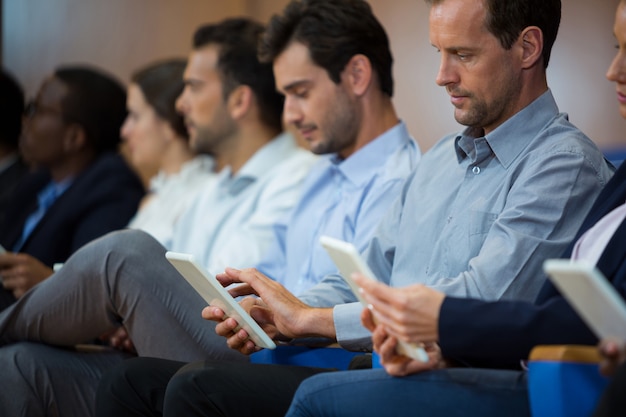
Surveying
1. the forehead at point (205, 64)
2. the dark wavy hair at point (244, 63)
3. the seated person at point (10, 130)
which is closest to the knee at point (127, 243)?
the dark wavy hair at point (244, 63)

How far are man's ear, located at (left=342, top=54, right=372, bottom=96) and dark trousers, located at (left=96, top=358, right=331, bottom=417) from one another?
106 cm

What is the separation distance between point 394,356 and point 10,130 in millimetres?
3626

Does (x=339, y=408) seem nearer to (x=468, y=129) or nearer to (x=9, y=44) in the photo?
(x=468, y=129)

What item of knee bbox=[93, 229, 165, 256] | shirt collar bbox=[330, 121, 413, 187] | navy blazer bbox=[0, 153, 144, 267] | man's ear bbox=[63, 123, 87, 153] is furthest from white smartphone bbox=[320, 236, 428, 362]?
man's ear bbox=[63, 123, 87, 153]

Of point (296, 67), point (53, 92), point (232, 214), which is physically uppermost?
point (296, 67)

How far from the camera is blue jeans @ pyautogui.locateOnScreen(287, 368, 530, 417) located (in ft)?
4.96

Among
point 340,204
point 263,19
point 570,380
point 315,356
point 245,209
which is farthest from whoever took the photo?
point 263,19

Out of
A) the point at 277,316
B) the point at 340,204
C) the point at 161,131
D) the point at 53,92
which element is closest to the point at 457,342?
the point at 277,316

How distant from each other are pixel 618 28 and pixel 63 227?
246 centimetres

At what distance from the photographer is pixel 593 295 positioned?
1217 millimetres

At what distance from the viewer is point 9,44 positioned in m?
5.44

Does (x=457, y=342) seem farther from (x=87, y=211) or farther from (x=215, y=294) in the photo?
(x=87, y=211)

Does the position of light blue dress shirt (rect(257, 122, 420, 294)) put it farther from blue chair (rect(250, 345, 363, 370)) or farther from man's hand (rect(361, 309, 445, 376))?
man's hand (rect(361, 309, 445, 376))

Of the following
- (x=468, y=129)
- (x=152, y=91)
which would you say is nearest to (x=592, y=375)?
(x=468, y=129)
